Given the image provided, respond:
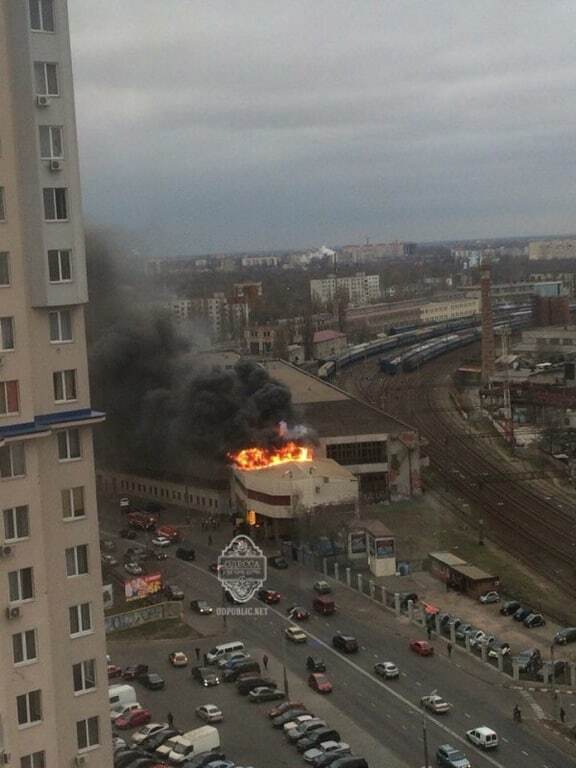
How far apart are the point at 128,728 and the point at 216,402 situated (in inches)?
460

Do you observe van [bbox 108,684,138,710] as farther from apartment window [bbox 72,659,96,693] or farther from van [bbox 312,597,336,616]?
apartment window [bbox 72,659,96,693]

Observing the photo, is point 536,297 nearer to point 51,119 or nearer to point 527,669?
point 527,669

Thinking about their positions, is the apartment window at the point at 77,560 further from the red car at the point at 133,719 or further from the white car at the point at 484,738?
the white car at the point at 484,738

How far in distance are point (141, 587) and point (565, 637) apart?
6309mm

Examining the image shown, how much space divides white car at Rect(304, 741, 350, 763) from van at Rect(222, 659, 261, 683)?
240cm

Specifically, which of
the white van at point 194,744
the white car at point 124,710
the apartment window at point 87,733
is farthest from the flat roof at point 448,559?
the apartment window at point 87,733

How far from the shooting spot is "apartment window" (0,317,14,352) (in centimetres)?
648

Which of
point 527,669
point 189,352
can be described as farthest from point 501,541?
point 189,352

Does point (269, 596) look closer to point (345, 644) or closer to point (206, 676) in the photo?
point (345, 644)

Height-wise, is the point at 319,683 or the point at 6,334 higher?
the point at 6,334

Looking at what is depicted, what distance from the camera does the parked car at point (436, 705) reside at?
1238 centimetres

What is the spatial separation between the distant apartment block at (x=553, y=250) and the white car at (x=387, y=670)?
408 ft

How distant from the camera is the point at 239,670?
13.7 meters

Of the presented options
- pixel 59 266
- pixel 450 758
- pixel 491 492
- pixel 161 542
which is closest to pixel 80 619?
Result: pixel 59 266
